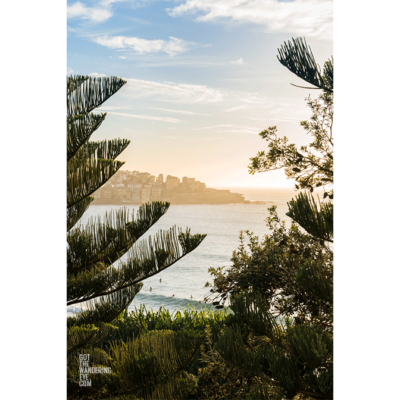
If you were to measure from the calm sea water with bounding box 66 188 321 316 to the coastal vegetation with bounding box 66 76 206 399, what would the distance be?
3.39 metres

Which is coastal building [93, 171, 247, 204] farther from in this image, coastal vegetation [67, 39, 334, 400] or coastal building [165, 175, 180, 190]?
coastal vegetation [67, 39, 334, 400]

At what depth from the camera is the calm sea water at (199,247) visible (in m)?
6.14

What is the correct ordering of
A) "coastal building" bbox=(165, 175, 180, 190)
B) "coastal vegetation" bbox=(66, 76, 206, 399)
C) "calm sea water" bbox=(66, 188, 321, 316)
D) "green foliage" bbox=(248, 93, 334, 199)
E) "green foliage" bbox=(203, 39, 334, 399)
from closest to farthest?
"green foliage" bbox=(203, 39, 334, 399) → "coastal vegetation" bbox=(66, 76, 206, 399) → "green foliage" bbox=(248, 93, 334, 199) → "coastal building" bbox=(165, 175, 180, 190) → "calm sea water" bbox=(66, 188, 321, 316)

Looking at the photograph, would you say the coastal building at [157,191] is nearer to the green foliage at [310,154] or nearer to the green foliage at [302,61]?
the green foliage at [310,154]

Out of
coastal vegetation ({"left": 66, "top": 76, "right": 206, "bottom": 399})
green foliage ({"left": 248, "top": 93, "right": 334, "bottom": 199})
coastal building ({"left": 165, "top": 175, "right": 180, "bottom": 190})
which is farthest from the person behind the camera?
coastal building ({"left": 165, "top": 175, "right": 180, "bottom": 190})

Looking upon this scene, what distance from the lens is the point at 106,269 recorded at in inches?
59.4

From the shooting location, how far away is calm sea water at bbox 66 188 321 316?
242 inches

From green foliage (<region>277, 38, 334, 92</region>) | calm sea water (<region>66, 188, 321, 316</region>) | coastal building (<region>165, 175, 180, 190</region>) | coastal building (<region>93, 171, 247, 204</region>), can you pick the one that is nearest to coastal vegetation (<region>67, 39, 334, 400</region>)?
green foliage (<region>277, 38, 334, 92</region>)

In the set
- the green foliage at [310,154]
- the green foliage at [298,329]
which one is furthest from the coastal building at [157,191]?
the green foliage at [298,329]

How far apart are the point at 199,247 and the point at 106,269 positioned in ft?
23.8

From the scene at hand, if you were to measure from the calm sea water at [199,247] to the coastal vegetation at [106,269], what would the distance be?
3394mm
